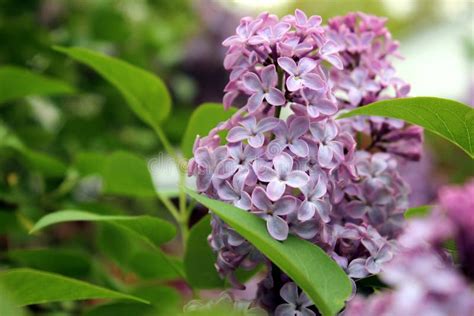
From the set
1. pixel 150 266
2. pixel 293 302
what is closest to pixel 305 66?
pixel 293 302

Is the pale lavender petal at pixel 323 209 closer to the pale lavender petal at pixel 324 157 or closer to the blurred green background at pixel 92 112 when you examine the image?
the pale lavender petal at pixel 324 157

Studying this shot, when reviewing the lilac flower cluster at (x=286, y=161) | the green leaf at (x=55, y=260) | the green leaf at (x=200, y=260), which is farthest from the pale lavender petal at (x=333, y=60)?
the green leaf at (x=55, y=260)

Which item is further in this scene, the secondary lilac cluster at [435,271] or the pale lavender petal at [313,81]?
the pale lavender petal at [313,81]

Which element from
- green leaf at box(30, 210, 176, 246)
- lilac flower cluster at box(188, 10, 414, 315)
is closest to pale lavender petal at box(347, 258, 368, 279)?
lilac flower cluster at box(188, 10, 414, 315)

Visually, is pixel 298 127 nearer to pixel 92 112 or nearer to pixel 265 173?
pixel 265 173

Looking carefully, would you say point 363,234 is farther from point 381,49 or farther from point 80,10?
A: point 80,10

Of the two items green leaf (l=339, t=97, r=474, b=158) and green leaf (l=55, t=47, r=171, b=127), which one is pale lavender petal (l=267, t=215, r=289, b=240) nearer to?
green leaf (l=339, t=97, r=474, b=158)

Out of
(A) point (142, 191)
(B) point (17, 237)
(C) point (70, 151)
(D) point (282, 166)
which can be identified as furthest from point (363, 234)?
(C) point (70, 151)

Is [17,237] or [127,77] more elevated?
[127,77]
